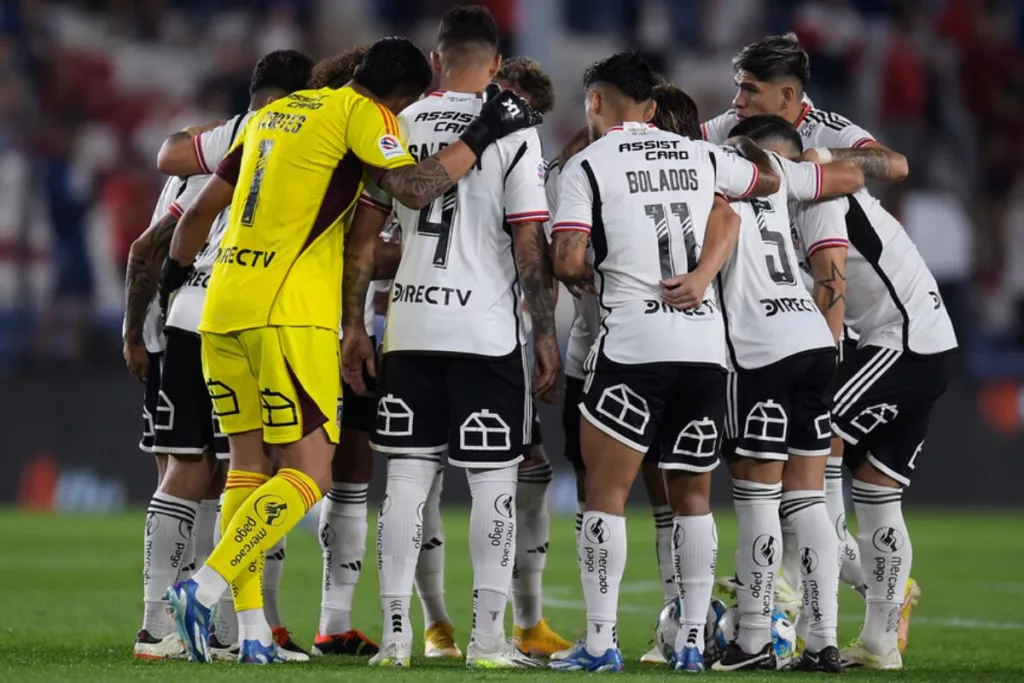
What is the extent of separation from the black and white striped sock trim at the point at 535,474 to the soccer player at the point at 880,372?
4.15 ft

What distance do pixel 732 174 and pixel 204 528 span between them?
111 inches

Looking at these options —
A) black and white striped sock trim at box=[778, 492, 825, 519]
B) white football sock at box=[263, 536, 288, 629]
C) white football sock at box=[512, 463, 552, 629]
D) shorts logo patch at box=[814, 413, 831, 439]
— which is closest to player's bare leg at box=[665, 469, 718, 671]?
black and white striped sock trim at box=[778, 492, 825, 519]

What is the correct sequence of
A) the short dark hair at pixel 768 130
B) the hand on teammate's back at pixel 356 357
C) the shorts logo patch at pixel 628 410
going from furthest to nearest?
the short dark hair at pixel 768 130
the hand on teammate's back at pixel 356 357
the shorts logo patch at pixel 628 410

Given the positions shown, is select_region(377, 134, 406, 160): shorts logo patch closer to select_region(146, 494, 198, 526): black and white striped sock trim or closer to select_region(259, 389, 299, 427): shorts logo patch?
select_region(259, 389, 299, 427): shorts logo patch

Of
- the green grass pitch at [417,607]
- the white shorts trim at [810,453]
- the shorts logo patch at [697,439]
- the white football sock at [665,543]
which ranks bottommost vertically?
the green grass pitch at [417,607]

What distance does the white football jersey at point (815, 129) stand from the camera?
6969 millimetres

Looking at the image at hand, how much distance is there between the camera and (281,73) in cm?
661

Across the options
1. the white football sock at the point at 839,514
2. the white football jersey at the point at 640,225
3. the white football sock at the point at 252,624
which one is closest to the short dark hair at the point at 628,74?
the white football jersey at the point at 640,225

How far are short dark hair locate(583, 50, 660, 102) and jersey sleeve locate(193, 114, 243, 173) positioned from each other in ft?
5.11

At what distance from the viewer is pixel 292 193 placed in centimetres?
579

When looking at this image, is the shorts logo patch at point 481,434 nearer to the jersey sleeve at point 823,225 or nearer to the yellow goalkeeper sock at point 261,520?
the yellow goalkeeper sock at point 261,520

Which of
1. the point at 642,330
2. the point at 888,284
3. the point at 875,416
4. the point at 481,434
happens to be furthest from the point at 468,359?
the point at 888,284

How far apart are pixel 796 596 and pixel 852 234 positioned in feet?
5.32

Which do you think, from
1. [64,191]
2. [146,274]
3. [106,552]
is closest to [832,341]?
[146,274]
